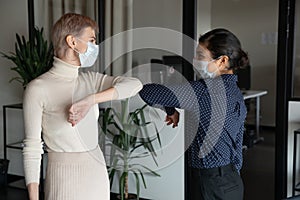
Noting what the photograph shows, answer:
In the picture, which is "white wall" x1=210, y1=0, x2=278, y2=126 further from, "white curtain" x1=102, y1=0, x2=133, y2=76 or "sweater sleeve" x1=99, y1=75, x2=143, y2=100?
"sweater sleeve" x1=99, y1=75, x2=143, y2=100

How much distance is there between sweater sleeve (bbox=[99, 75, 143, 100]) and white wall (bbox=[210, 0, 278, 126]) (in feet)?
12.4

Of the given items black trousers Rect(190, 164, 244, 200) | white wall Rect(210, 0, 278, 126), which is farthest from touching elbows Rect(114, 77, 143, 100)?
white wall Rect(210, 0, 278, 126)

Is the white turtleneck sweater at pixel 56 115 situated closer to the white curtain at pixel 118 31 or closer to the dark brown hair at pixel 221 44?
the dark brown hair at pixel 221 44

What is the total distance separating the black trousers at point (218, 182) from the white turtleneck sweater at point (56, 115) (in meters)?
0.45

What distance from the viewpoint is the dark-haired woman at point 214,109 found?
60.9 inches

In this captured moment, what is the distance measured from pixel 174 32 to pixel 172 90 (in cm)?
224

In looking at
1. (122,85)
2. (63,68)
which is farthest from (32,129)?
(122,85)

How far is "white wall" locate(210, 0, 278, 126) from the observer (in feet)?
17.2

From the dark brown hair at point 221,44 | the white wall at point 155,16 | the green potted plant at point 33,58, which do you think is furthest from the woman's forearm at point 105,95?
the green potted plant at point 33,58

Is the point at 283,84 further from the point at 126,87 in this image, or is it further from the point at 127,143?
the point at 126,87

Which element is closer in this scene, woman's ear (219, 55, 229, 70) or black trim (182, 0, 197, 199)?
woman's ear (219, 55, 229, 70)

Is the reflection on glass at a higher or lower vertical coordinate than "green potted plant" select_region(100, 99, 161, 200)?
higher

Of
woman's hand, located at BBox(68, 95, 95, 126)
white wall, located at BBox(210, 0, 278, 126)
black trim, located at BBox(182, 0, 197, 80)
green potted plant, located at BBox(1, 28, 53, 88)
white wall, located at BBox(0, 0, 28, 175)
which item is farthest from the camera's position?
white wall, located at BBox(210, 0, 278, 126)

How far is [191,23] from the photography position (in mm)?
3189
